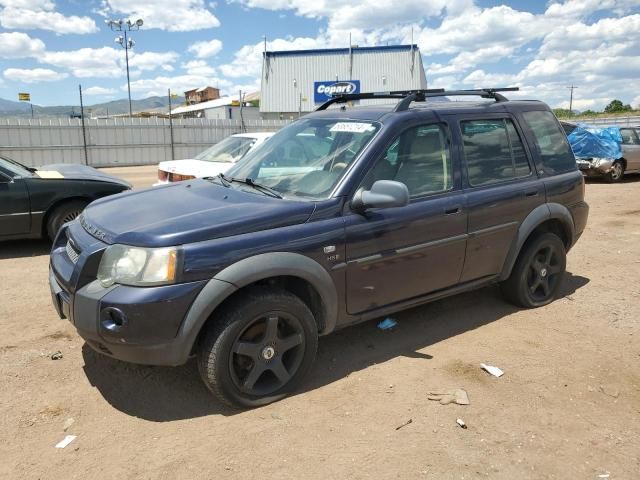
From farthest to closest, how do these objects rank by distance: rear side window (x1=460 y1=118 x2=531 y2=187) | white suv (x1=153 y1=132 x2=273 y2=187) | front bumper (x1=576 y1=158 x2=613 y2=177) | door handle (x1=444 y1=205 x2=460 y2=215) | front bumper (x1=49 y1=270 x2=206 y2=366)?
front bumper (x1=576 y1=158 x2=613 y2=177)
white suv (x1=153 y1=132 x2=273 y2=187)
rear side window (x1=460 y1=118 x2=531 y2=187)
door handle (x1=444 y1=205 x2=460 y2=215)
front bumper (x1=49 y1=270 x2=206 y2=366)

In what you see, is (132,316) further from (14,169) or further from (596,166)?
(596,166)

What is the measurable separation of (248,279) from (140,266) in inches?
23.8

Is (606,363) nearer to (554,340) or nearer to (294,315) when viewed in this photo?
(554,340)

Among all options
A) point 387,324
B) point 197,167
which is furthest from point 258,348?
point 197,167

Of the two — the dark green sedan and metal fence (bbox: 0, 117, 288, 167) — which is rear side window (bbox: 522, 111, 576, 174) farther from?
metal fence (bbox: 0, 117, 288, 167)

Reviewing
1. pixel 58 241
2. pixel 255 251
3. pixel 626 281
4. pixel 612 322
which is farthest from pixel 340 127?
pixel 626 281

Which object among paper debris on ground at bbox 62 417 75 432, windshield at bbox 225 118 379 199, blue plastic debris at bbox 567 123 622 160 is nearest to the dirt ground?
paper debris on ground at bbox 62 417 75 432

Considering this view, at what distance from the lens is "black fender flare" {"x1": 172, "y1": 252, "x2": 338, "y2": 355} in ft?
10.3

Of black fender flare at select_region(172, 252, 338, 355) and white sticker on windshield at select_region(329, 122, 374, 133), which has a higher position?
white sticker on windshield at select_region(329, 122, 374, 133)

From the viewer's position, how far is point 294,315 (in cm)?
347

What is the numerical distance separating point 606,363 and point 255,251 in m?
2.76

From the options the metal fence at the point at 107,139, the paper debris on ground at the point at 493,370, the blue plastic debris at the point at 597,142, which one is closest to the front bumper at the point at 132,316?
the paper debris on ground at the point at 493,370

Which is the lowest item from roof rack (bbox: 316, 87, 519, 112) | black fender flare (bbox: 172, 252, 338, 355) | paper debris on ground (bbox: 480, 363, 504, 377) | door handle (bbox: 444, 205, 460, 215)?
paper debris on ground (bbox: 480, 363, 504, 377)

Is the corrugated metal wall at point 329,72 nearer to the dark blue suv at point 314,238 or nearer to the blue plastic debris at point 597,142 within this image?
the blue plastic debris at point 597,142
